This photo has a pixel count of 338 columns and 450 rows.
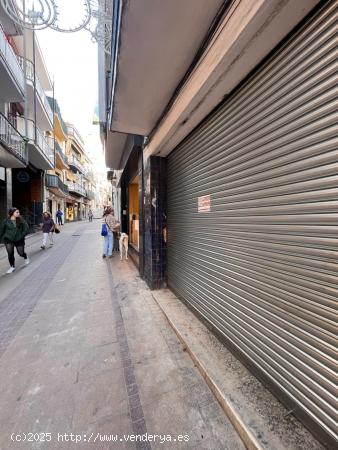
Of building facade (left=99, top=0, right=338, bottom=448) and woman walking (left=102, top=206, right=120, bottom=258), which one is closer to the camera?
building facade (left=99, top=0, right=338, bottom=448)

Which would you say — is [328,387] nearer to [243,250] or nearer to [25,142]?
[243,250]

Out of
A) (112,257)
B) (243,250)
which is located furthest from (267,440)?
(112,257)

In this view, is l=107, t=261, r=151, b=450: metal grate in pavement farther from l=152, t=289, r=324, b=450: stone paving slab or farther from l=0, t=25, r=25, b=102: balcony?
l=0, t=25, r=25, b=102: balcony

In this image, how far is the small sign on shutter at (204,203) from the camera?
2854 millimetres

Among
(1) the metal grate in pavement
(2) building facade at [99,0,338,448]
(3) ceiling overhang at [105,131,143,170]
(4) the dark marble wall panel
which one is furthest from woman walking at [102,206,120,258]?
(2) building facade at [99,0,338,448]

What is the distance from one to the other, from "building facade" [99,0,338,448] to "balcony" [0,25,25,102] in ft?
28.9

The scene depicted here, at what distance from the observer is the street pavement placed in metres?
1.57

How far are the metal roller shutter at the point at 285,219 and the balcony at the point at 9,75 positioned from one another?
33.4 ft

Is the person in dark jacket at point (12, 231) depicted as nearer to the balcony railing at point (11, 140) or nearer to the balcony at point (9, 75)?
the balcony railing at point (11, 140)

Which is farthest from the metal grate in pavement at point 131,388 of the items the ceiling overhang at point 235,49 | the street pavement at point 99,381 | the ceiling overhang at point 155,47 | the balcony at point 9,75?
the balcony at point 9,75

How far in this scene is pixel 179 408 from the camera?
5.83 feet

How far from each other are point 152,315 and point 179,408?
1.69 meters

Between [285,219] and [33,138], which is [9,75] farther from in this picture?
[285,219]

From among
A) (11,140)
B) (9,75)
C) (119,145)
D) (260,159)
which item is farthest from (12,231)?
(9,75)
